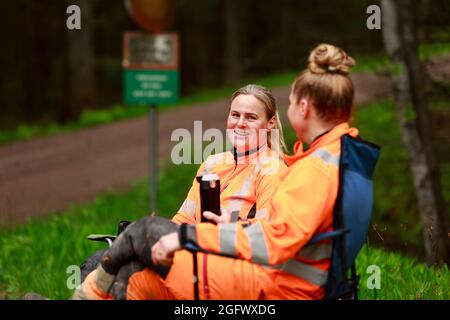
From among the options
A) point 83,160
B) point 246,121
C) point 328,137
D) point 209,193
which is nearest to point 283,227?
→ point 328,137

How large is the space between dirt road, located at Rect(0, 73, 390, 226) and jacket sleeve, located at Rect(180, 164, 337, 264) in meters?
4.75

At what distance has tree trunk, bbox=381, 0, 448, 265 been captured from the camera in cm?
742

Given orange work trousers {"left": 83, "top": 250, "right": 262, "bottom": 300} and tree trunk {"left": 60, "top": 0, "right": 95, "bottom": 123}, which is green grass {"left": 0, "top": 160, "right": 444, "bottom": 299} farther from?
tree trunk {"left": 60, "top": 0, "right": 95, "bottom": 123}

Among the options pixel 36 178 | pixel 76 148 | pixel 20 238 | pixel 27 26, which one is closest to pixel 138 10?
pixel 20 238

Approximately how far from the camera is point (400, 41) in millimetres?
7461

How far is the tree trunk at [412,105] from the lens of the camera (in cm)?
742

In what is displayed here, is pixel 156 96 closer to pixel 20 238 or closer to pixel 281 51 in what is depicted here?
pixel 20 238

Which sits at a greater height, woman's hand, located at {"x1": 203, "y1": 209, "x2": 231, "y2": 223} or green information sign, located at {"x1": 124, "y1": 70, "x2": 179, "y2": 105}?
green information sign, located at {"x1": 124, "y1": 70, "x2": 179, "y2": 105}

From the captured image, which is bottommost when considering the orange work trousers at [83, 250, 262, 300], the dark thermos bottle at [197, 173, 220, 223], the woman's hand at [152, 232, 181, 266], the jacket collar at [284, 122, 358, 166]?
the orange work trousers at [83, 250, 262, 300]

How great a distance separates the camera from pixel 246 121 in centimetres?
355

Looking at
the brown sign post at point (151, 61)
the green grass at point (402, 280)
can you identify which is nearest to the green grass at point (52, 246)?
the brown sign post at point (151, 61)

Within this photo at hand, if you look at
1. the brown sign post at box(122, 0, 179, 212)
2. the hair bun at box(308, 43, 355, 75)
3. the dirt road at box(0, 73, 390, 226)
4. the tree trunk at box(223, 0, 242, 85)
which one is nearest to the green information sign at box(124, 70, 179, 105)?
the brown sign post at box(122, 0, 179, 212)

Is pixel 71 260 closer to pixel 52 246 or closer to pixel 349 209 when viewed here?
pixel 52 246

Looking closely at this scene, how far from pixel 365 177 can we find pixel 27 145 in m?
12.5
